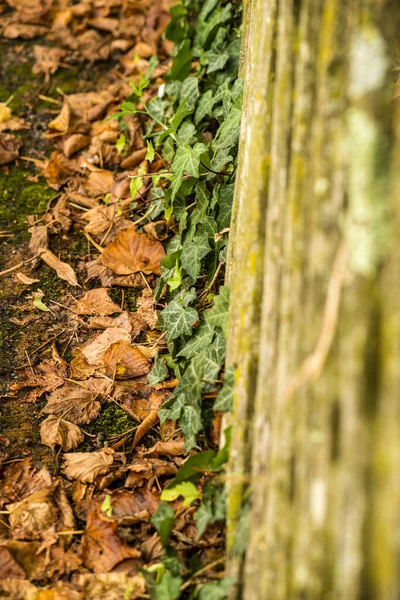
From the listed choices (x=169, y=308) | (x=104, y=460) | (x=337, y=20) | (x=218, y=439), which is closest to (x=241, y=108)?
(x=169, y=308)

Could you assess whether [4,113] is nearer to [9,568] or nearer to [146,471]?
[146,471]

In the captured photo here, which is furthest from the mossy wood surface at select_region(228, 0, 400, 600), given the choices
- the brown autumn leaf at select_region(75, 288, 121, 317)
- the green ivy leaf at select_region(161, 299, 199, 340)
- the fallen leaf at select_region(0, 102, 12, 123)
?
the fallen leaf at select_region(0, 102, 12, 123)

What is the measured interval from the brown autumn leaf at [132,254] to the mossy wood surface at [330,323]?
1.13 metres

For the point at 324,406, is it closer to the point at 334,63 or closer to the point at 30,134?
the point at 334,63

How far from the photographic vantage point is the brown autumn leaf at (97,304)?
2.43m

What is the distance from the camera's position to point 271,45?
5.09 feet

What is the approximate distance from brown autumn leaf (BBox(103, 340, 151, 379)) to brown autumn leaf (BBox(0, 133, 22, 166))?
4.44 ft

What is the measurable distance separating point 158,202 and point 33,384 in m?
0.99

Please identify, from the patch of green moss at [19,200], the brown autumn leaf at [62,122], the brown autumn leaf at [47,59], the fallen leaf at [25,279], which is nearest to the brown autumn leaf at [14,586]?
the fallen leaf at [25,279]

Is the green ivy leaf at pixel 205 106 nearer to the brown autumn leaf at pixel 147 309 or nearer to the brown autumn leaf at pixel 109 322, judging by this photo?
the brown autumn leaf at pixel 147 309

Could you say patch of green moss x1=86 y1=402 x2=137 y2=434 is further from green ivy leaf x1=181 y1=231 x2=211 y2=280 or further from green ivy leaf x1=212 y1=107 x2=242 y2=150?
green ivy leaf x1=212 y1=107 x2=242 y2=150

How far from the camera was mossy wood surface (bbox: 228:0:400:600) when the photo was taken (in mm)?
971

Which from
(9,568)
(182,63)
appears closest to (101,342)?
(9,568)

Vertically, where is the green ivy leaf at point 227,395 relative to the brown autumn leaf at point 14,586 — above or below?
above
